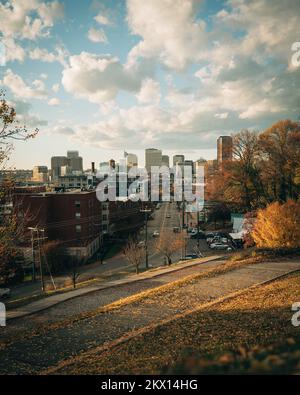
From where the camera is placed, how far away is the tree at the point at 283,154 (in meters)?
37.3

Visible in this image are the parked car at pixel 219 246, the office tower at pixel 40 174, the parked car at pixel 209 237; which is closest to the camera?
the parked car at pixel 219 246

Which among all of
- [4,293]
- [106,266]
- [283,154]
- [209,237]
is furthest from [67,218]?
[283,154]

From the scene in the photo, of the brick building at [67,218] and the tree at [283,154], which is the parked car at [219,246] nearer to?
the tree at [283,154]

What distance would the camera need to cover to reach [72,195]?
1602 inches

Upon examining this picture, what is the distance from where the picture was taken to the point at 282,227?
25000 mm

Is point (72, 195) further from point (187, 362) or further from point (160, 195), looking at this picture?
point (160, 195)

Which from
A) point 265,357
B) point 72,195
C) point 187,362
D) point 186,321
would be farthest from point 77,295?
point 72,195

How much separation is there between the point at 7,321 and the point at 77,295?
4.17 metres

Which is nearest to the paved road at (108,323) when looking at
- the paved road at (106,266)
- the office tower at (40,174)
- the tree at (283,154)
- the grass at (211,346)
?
the grass at (211,346)

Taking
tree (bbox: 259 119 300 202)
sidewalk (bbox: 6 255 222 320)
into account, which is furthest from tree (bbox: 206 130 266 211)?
sidewalk (bbox: 6 255 222 320)

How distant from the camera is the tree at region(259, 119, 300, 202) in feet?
123

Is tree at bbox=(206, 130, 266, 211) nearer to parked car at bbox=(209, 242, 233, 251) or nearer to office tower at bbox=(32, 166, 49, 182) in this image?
parked car at bbox=(209, 242, 233, 251)

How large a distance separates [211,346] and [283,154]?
34.1 metres

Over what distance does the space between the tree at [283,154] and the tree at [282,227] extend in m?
12.9
